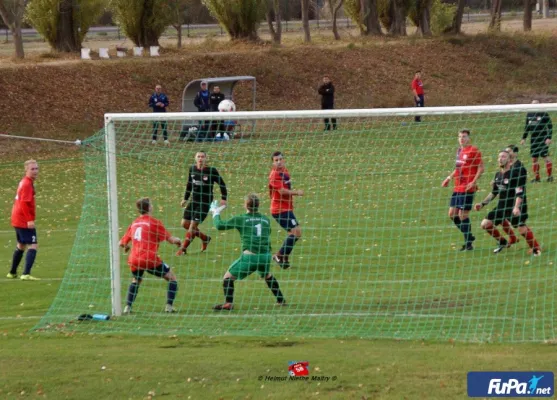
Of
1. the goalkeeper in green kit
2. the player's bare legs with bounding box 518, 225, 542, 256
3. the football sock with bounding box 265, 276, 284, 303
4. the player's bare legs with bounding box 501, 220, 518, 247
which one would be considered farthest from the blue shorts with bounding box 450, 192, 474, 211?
the goalkeeper in green kit

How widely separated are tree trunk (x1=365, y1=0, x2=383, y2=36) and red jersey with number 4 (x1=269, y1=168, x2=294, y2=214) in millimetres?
39889

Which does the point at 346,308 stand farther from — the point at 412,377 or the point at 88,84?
the point at 88,84

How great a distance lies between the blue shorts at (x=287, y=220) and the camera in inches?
597

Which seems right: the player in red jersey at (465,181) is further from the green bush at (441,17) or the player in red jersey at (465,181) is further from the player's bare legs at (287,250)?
the green bush at (441,17)

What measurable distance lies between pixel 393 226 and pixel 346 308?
18.7 feet

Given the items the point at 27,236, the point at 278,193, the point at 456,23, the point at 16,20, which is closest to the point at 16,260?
the point at 27,236

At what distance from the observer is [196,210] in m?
16.7

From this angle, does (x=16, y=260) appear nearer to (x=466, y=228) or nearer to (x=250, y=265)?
(x=250, y=265)

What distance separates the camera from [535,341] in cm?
1061

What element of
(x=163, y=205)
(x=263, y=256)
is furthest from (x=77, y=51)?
(x=263, y=256)

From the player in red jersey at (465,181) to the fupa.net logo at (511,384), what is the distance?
6.60 m

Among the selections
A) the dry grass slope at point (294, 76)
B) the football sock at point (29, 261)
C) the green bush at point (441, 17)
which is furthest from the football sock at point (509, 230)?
the green bush at point (441, 17)

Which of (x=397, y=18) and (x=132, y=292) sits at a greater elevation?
(x=397, y=18)

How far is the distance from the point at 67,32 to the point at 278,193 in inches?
1249
